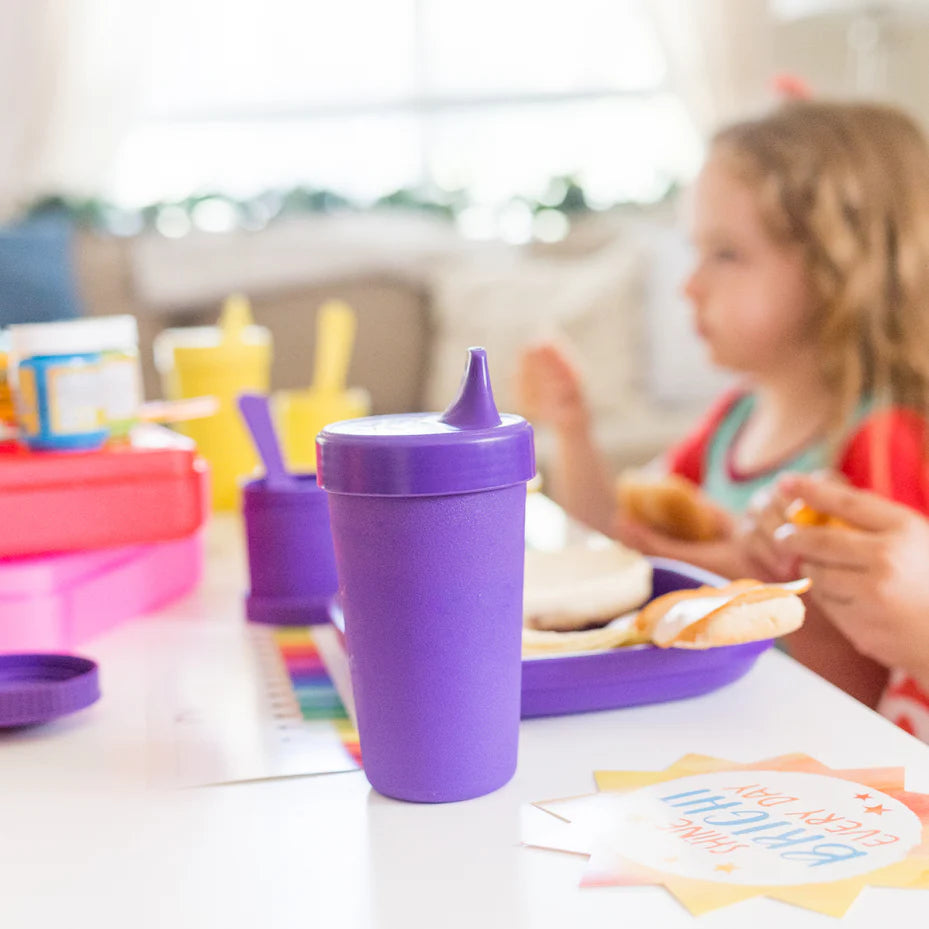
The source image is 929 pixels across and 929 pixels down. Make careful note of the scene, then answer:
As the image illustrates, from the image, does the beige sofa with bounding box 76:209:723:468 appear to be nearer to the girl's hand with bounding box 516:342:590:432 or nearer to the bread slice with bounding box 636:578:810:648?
the girl's hand with bounding box 516:342:590:432

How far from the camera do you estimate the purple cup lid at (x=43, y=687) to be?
0.58 meters

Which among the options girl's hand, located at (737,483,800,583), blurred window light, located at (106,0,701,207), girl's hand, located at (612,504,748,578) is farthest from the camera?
blurred window light, located at (106,0,701,207)

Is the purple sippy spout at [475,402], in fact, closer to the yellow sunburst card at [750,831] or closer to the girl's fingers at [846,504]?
the yellow sunburst card at [750,831]

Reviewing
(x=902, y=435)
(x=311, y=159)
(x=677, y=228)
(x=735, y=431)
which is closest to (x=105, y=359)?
(x=902, y=435)

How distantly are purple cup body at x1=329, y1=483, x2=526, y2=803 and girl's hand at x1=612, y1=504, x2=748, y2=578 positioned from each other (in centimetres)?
63

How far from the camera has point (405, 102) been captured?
12.0ft

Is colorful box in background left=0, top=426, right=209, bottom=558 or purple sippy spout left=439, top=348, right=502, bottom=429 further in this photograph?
colorful box in background left=0, top=426, right=209, bottom=558

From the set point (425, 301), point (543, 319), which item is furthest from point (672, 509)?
point (425, 301)

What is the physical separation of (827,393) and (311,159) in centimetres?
259

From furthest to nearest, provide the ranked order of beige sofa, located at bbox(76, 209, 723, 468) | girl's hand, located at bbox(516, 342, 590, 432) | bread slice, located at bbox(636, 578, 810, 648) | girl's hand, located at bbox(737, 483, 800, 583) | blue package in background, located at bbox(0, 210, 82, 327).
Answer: beige sofa, located at bbox(76, 209, 723, 468) < blue package in background, located at bbox(0, 210, 82, 327) < girl's hand, located at bbox(516, 342, 590, 432) < girl's hand, located at bbox(737, 483, 800, 583) < bread slice, located at bbox(636, 578, 810, 648)

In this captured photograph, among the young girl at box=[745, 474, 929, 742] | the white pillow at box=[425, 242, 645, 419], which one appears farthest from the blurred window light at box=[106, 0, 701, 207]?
the young girl at box=[745, 474, 929, 742]

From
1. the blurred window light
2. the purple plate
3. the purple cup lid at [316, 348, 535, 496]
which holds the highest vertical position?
the blurred window light

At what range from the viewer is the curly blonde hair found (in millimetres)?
1323

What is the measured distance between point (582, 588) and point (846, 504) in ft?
0.69
